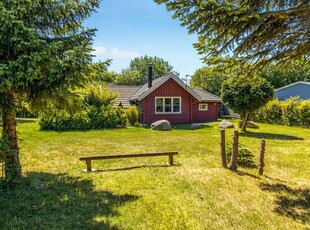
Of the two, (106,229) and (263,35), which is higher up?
(263,35)

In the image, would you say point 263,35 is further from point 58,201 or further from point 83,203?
point 58,201

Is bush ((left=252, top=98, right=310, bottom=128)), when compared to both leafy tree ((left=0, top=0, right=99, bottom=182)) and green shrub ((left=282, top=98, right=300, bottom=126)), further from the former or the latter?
leafy tree ((left=0, top=0, right=99, bottom=182))

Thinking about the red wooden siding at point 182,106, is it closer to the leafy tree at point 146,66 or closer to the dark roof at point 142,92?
the dark roof at point 142,92

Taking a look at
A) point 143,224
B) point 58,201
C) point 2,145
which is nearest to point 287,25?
point 143,224

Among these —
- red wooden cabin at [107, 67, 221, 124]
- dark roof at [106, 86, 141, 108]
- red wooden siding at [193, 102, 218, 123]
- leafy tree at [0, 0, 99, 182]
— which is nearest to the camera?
leafy tree at [0, 0, 99, 182]

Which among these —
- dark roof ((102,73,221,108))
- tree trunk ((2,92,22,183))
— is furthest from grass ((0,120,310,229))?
dark roof ((102,73,221,108))

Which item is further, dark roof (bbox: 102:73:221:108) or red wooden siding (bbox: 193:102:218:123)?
red wooden siding (bbox: 193:102:218:123)

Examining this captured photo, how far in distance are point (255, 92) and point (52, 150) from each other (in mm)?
10950

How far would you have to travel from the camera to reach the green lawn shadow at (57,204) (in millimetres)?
4195

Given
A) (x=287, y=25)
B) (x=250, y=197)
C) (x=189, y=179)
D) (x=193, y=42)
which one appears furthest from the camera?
(x=189, y=179)

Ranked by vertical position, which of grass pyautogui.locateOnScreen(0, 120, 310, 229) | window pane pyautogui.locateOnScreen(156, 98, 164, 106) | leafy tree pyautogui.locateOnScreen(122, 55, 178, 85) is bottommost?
grass pyautogui.locateOnScreen(0, 120, 310, 229)

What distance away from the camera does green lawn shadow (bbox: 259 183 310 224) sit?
15.9 feet

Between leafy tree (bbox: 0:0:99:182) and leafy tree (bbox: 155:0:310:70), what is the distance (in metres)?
2.26

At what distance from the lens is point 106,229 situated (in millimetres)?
4023
